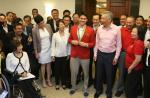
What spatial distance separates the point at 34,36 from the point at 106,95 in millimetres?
1690

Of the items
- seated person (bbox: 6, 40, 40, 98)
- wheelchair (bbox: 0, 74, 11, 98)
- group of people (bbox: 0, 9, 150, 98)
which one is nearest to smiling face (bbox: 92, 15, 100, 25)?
group of people (bbox: 0, 9, 150, 98)

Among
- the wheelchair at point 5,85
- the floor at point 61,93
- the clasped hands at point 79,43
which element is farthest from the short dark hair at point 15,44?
the floor at point 61,93

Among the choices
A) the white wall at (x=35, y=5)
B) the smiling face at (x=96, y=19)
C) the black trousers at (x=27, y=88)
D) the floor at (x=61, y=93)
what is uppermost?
the white wall at (x=35, y=5)

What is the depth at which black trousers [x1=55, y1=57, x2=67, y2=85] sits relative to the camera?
4.96 metres

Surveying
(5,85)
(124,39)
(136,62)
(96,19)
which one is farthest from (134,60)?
(5,85)

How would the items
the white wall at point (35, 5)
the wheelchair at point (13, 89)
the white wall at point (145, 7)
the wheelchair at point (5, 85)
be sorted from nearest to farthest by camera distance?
1. the wheelchair at point (5, 85)
2. the wheelchair at point (13, 89)
3. the white wall at point (145, 7)
4. the white wall at point (35, 5)

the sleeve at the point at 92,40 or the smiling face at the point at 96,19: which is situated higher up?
the smiling face at the point at 96,19

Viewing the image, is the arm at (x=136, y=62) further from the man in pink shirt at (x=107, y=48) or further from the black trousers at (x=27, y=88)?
the black trousers at (x=27, y=88)

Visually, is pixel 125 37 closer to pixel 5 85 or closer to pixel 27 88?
pixel 27 88

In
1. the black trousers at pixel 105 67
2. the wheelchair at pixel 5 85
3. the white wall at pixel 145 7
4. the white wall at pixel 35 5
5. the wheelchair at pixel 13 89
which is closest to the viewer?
the wheelchair at pixel 5 85

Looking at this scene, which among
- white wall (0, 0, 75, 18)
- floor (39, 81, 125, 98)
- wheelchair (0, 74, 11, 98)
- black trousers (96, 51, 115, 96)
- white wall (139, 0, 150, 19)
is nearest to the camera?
wheelchair (0, 74, 11, 98)

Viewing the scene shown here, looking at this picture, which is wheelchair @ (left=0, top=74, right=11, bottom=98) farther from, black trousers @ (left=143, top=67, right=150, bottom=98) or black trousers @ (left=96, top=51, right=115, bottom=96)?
black trousers @ (left=143, top=67, right=150, bottom=98)

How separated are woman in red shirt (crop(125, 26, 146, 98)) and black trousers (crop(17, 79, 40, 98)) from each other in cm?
153

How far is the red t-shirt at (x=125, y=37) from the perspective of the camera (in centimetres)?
444
